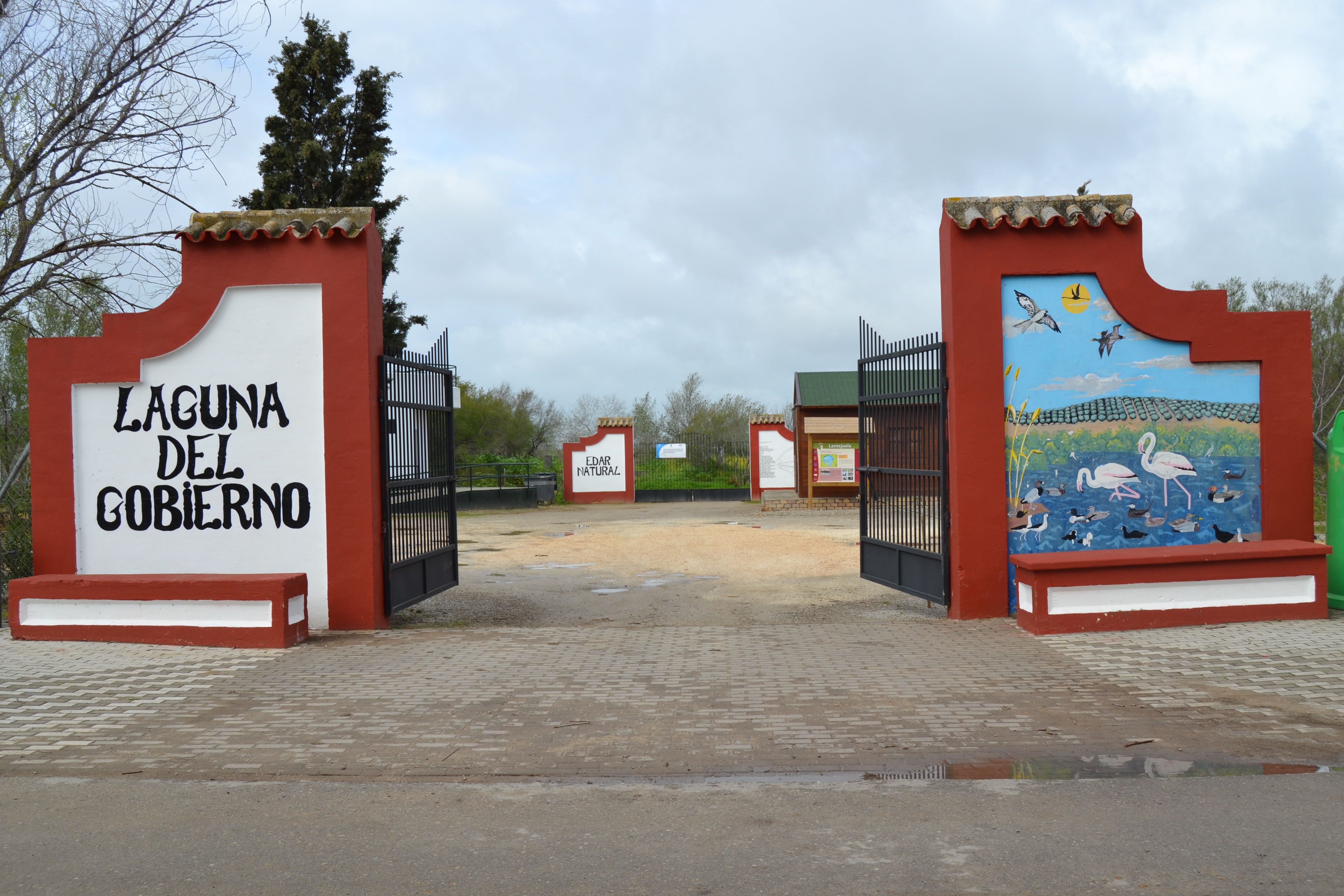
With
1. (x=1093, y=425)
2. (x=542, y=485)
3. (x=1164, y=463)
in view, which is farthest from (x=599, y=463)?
(x=1164, y=463)

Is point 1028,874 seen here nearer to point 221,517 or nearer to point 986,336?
point 986,336

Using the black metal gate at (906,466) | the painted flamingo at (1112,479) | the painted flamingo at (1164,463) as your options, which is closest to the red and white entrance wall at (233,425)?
the black metal gate at (906,466)

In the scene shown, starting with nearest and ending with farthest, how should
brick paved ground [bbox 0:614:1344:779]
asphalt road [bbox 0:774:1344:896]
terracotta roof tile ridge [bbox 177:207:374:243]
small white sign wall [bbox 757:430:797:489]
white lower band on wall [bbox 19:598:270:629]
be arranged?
1. asphalt road [bbox 0:774:1344:896]
2. brick paved ground [bbox 0:614:1344:779]
3. white lower band on wall [bbox 19:598:270:629]
4. terracotta roof tile ridge [bbox 177:207:374:243]
5. small white sign wall [bbox 757:430:797:489]

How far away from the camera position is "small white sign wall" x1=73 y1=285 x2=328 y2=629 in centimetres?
A: 969

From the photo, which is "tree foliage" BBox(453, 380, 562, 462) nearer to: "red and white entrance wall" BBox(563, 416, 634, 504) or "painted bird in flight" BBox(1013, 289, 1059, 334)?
"red and white entrance wall" BBox(563, 416, 634, 504)

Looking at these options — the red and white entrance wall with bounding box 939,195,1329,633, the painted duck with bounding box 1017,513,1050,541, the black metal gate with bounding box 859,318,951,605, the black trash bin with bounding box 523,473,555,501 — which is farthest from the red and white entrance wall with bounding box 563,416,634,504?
the painted duck with bounding box 1017,513,1050,541

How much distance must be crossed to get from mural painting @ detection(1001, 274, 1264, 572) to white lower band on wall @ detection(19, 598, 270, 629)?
7.31 metres

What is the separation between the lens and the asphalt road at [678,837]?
400 cm

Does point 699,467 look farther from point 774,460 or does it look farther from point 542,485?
point 542,485

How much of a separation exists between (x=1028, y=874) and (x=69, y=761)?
17.5 ft

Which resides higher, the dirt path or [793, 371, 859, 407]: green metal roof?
[793, 371, 859, 407]: green metal roof

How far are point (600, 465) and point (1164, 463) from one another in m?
26.7

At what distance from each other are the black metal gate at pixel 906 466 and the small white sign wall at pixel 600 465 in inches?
952

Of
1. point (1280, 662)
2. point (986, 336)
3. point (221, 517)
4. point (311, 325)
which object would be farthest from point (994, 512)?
point (221, 517)
